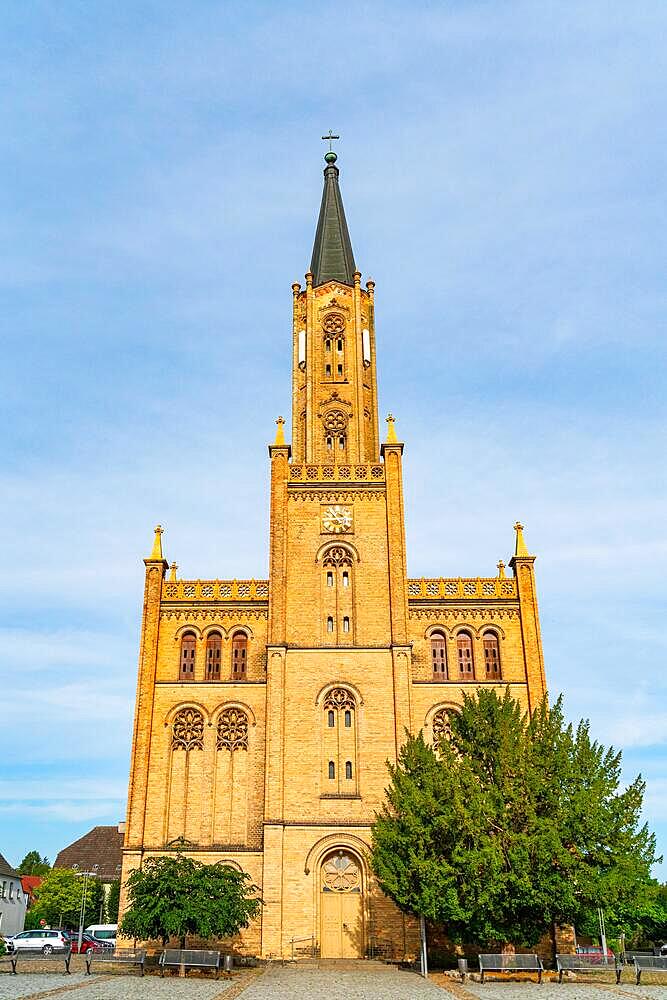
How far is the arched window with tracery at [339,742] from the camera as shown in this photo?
127 ft

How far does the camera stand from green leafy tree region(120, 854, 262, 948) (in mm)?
30344

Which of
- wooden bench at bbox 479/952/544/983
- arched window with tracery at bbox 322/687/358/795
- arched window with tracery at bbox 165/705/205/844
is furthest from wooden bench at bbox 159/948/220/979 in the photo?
arched window with tracery at bbox 322/687/358/795

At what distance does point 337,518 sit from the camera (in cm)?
4425

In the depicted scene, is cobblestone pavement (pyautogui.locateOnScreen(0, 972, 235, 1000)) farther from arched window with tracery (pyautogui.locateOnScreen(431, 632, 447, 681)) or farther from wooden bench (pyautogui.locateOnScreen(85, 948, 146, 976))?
arched window with tracery (pyautogui.locateOnScreen(431, 632, 447, 681))

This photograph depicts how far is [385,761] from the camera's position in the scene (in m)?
37.1

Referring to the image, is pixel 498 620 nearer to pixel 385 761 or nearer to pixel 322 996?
pixel 385 761

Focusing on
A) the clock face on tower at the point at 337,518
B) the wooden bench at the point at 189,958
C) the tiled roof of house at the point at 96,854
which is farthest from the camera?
the tiled roof of house at the point at 96,854

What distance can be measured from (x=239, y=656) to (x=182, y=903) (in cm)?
1340

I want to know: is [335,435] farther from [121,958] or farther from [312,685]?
[121,958]

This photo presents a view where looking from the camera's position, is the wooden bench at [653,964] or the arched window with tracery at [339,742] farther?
the arched window with tracery at [339,742]

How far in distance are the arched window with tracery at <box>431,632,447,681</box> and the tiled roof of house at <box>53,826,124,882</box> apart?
156 ft

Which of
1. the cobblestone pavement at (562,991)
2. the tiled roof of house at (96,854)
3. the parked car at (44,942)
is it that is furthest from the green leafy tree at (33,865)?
the cobblestone pavement at (562,991)

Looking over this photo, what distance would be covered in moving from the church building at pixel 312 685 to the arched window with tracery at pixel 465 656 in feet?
0.25

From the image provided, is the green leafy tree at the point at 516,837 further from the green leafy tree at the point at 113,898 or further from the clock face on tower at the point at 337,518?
the green leafy tree at the point at 113,898
